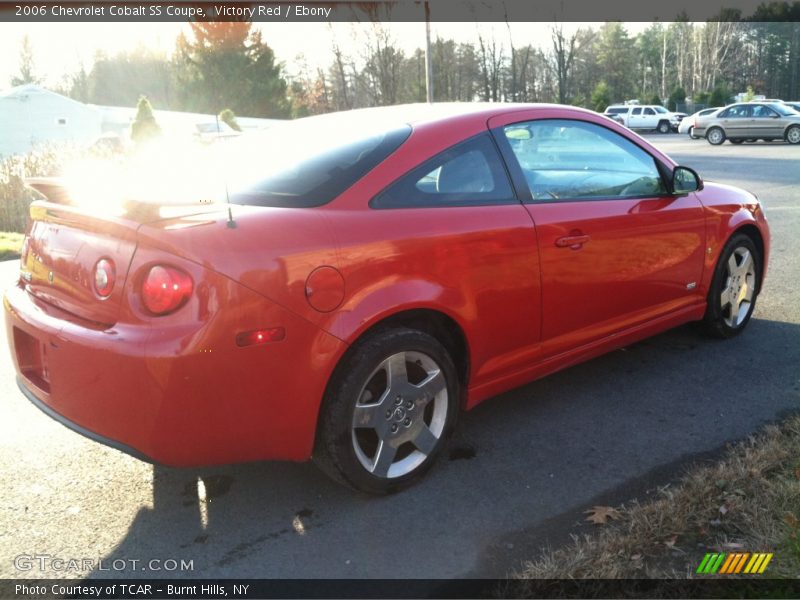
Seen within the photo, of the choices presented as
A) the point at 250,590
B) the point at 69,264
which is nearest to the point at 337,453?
the point at 250,590

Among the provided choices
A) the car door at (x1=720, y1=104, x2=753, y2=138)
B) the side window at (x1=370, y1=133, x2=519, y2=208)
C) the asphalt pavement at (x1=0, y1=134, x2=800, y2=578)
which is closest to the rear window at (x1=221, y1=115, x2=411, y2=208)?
the side window at (x1=370, y1=133, x2=519, y2=208)

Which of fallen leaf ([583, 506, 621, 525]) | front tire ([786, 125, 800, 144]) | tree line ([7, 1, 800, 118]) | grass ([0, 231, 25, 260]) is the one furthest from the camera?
tree line ([7, 1, 800, 118])

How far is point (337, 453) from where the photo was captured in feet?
9.61

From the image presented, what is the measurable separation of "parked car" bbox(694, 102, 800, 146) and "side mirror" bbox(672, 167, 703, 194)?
2721cm

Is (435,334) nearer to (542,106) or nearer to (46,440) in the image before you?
(542,106)

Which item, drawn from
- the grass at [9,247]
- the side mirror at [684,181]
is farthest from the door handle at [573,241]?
the grass at [9,247]

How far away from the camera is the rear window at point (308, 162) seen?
3082 millimetres

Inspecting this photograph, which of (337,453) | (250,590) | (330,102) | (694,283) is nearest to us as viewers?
(250,590)

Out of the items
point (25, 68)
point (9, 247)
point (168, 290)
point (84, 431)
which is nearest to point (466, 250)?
point (168, 290)

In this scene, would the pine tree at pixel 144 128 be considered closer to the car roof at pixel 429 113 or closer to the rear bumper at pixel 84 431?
the car roof at pixel 429 113

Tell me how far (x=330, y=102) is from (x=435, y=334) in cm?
6295

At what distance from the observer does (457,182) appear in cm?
342

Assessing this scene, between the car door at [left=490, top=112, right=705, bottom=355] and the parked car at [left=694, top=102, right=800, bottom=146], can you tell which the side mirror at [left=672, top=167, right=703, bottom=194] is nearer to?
the car door at [left=490, top=112, right=705, bottom=355]

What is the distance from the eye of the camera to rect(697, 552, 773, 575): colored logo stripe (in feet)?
8.32
